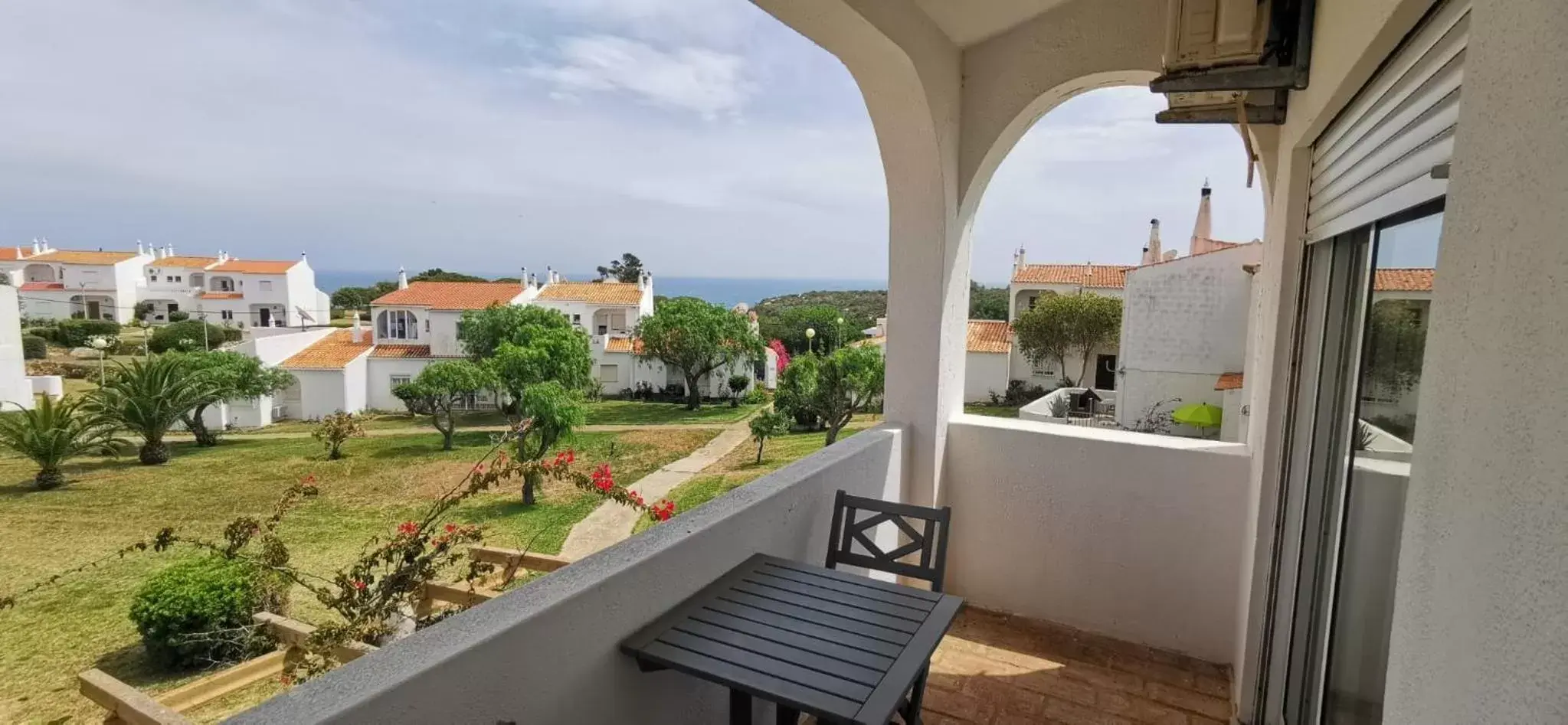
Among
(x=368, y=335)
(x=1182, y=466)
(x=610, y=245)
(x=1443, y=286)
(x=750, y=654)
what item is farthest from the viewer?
(x=610, y=245)

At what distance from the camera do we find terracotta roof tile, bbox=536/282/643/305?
119 feet

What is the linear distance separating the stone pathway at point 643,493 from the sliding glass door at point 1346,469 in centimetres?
1290

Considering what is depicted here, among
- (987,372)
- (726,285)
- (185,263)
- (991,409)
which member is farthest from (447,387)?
(726,285)

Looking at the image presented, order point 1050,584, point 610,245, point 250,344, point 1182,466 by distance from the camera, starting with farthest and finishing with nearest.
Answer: point 610,245 < point 250,344 < point 1050,584 < point 1182,466

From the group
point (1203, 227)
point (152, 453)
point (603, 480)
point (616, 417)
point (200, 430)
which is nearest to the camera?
point (603, 480)

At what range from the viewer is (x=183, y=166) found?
29.9 metres

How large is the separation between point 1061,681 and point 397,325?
37216 millimetres

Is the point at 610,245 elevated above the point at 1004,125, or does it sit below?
above

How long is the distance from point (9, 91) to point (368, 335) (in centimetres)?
1517

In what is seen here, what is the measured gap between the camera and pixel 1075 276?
2233cm

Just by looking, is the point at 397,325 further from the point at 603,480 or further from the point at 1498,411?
the point at 1498,411

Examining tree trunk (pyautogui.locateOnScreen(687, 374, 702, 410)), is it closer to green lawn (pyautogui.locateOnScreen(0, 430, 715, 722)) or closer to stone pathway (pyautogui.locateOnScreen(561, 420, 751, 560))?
stone pathway (pyautogui.locateOnScreen(561, 420, 751, 560))

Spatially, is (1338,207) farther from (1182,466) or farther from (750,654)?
(750,654)

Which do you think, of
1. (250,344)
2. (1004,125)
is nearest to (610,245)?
(250,344)
